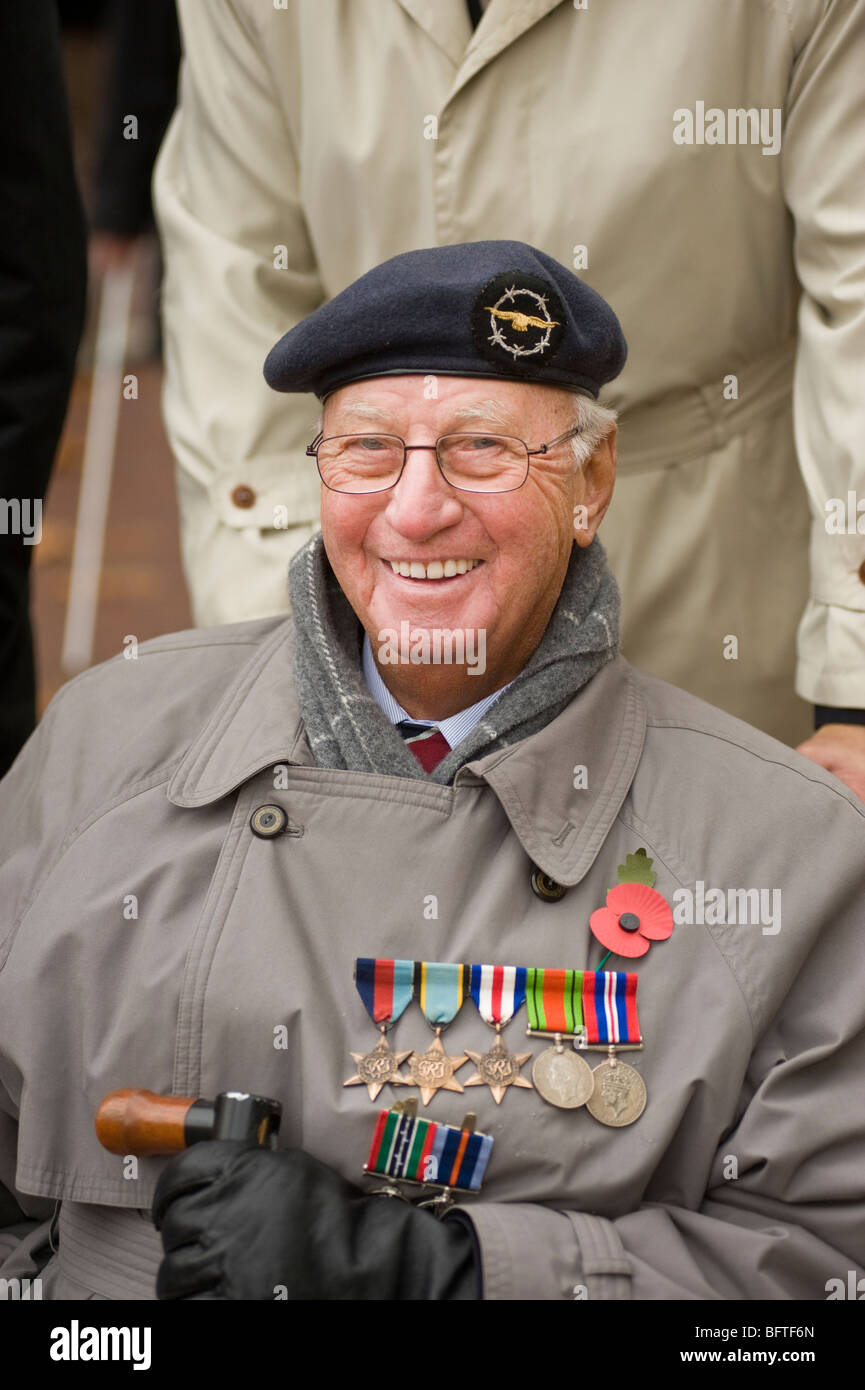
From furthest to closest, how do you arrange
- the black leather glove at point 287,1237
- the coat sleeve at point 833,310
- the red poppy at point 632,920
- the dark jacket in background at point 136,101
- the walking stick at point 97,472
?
the walking stick at point 97,472, the dark jacket in background at point 136,101, the coat sleeve at point 833,310, the red poppy at point 632,920, the black leather glove at point 287,1237

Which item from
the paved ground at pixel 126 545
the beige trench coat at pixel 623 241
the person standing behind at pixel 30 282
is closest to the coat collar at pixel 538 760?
the beige trench coat at pixel 623 241

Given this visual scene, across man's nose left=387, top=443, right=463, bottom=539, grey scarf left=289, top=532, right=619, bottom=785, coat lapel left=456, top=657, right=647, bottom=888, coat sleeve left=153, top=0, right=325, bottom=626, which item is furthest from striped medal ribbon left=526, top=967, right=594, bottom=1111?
coat sleeve left=153, top=0, right=325, bottom=626

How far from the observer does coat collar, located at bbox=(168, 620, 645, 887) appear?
187 centimetres

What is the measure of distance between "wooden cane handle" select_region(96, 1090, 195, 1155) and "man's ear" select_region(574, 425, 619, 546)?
0.85 meters

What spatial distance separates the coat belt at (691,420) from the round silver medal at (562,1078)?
104 centimetres

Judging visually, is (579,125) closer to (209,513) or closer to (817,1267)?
(209,513)

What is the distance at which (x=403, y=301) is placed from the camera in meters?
1.90

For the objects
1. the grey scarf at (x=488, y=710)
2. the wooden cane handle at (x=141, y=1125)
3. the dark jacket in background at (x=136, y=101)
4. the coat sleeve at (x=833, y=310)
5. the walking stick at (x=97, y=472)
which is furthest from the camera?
the walking stick at (x=97, y=472)

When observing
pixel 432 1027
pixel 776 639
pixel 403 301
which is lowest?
pixel 432 1027

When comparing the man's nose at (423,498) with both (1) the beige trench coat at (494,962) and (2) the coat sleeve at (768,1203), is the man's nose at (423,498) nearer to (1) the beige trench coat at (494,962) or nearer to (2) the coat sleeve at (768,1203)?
(1) the beige trench coat at (494,962)

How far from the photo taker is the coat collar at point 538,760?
6.15ft

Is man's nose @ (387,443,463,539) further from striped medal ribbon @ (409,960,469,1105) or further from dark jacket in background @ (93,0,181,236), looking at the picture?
dark jacket in background @ (93,0,181,236)
